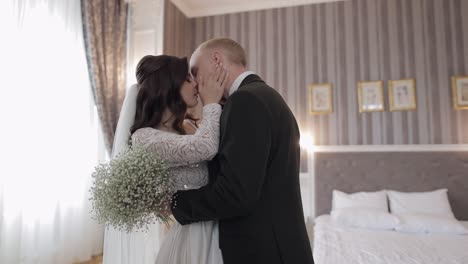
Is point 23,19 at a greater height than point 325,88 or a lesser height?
greater

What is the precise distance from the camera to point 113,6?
369cm

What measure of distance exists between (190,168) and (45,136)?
2147 mm

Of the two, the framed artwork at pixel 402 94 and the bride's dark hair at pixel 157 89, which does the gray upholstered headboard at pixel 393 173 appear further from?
the bride's dark hair at pixel 157 89

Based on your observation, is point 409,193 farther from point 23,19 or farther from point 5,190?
point 23,19

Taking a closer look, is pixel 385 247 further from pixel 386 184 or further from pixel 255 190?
pixel 255 190

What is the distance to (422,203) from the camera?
11.1 feet

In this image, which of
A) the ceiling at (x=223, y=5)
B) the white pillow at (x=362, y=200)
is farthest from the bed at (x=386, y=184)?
the ceiling at (x=223, y=5)

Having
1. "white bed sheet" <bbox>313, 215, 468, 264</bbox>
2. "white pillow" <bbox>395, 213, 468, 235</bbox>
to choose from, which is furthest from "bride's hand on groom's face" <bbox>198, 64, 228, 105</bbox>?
"white pillow" <bbox>395, 213, 468, 235</bbox>

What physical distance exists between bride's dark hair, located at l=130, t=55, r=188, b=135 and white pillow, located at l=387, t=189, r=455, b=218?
299 centimetres

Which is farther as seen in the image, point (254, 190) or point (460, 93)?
point (460, 93)

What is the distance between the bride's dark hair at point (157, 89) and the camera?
55.3 inches

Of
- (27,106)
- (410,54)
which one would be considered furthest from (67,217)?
(410,54)

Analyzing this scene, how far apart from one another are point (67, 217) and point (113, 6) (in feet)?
7.81

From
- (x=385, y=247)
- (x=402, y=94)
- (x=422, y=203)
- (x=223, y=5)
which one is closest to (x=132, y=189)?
(x=385, y=247)
